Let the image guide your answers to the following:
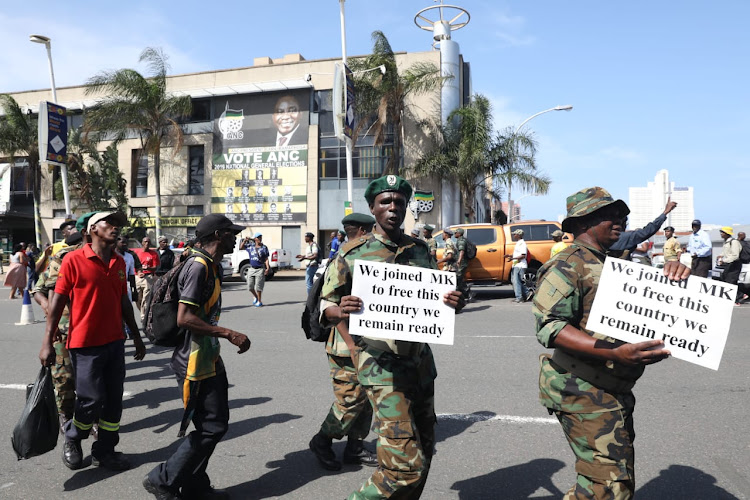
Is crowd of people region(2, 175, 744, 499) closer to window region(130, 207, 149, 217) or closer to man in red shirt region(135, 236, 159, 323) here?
man in red shirt region(135, 236, 159, 323)

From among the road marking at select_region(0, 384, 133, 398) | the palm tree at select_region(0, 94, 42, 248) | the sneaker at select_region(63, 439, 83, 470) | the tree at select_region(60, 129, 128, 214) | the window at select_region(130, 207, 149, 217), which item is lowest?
the road marking at select_region(0, 384, 133, 398)

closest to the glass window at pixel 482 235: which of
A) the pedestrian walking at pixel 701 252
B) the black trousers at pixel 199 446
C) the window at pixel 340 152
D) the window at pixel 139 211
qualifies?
the pedestrian walking at pixel 701 252

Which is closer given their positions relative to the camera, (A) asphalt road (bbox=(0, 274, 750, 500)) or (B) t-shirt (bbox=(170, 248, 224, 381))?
(B) t-shirt (bbox=(170, 248, 224, 381))

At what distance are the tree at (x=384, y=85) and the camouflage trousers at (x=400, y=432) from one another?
21.0 m

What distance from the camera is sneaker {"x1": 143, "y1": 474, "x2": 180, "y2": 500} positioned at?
10.2 feet

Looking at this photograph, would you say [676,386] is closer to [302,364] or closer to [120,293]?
[302,364]

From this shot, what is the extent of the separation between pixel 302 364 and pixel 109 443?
10.3ft

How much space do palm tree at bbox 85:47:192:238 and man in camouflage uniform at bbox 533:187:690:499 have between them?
26171mm

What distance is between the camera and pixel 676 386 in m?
5.52

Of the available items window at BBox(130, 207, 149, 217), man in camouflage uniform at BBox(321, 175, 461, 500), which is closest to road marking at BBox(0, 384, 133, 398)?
man in camouflage uniform at BBox(321, 175, 461, 500)

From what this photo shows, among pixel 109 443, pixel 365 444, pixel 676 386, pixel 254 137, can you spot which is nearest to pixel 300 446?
pixel 365 444

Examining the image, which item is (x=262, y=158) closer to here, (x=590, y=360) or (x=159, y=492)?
(x=159, y=492)

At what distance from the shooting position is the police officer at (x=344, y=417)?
3.71m

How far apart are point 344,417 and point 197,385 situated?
1.05m
